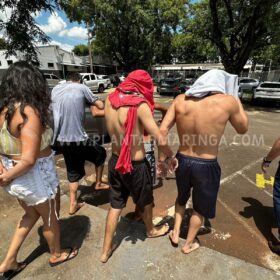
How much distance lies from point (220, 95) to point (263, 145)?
5.42 metres

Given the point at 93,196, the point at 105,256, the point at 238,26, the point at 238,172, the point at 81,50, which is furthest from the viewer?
the point at 81,50

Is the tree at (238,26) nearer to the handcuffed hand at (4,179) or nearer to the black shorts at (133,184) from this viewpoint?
the black shorts at (133,184)

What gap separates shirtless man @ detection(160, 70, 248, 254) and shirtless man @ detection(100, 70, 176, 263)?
0.22m

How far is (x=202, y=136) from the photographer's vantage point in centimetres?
219

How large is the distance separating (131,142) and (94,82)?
21.2 m

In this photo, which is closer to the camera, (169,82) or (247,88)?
(247,88)

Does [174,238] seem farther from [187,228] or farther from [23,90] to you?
[23,90]

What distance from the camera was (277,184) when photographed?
8.73ft

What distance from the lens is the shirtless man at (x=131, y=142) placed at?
209cm

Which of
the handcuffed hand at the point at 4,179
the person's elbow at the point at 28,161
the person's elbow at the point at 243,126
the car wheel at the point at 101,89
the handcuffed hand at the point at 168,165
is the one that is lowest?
the car wheel at the point at 101,89

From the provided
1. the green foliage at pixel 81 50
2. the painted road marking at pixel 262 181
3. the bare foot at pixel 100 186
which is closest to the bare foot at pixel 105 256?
the bare foot at pixel 100 186

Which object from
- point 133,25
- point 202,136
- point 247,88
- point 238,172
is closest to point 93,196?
point 202,136

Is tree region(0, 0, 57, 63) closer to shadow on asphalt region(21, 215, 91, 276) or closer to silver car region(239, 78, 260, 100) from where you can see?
shadow on asphalt region(21, 215, 91, 276)

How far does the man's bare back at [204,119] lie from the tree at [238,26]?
1178 cm
